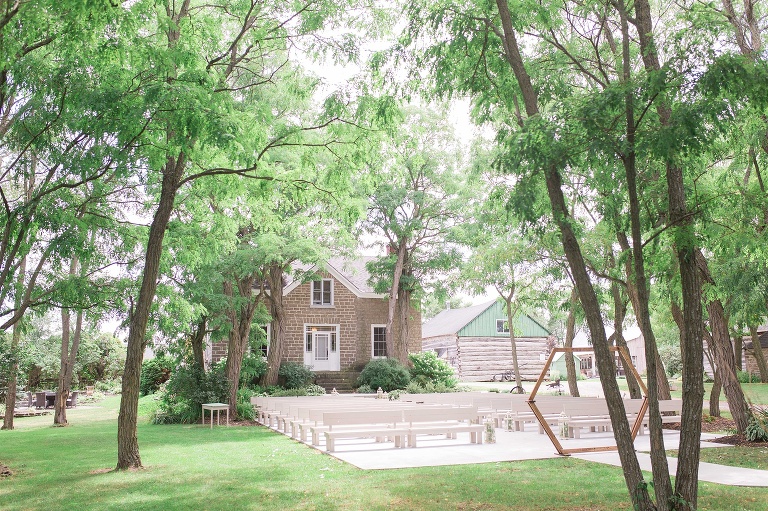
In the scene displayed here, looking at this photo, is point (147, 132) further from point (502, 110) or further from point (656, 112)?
point (656, 112)

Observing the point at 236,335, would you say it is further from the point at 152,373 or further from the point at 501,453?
the point at 152,373

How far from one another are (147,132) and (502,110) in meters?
4.94

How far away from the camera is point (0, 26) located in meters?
5.95

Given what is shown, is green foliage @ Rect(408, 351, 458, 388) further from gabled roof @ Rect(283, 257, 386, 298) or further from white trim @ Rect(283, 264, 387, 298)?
gabled roof @ Rect(283, 257, 386, 298)

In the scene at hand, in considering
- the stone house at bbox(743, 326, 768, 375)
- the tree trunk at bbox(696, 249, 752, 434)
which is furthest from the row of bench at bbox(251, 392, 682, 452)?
the stone house at bbox(743, 326, 768, 375)

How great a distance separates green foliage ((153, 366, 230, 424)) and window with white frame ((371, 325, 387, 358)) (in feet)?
43.8

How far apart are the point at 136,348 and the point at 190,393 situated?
9.87m

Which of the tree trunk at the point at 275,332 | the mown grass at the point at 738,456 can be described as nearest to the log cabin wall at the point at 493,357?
the tree trunk at the point at 275,332

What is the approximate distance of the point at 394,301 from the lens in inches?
1250

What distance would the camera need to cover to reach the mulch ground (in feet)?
40.5

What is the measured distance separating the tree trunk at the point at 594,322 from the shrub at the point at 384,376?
23.0 metres

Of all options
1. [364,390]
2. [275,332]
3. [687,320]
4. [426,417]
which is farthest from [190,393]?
[687,320]

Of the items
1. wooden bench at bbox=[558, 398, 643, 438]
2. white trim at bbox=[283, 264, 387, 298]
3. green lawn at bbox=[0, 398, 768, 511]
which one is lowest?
green lawn at bbox=[0, 398, 768, 511]

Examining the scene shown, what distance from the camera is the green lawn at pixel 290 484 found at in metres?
7.46
